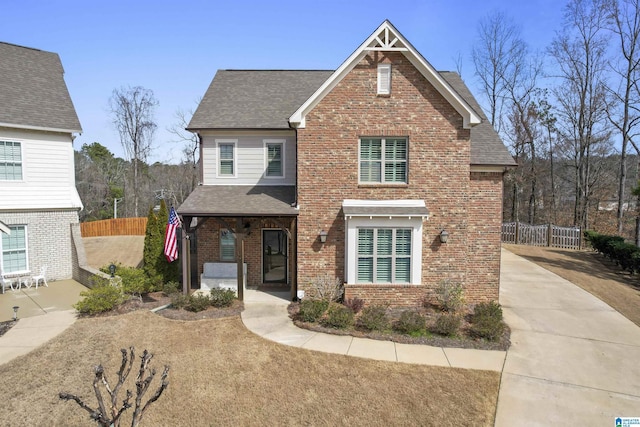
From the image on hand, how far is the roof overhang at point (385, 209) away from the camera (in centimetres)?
1132

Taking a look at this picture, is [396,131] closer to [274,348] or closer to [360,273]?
[360,273]

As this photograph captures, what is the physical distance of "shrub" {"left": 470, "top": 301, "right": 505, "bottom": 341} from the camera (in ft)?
31.0

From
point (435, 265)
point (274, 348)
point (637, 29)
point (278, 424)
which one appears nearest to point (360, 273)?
point (435, 265)

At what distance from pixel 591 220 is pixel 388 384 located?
105 feet

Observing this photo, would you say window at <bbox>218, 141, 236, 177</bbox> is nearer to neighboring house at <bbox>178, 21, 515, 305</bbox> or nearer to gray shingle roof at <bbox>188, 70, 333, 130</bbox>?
gray shingle roof at <bbox>188, 70, 333, 130</bbox>

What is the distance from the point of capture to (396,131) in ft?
38.7

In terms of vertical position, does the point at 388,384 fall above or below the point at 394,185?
below

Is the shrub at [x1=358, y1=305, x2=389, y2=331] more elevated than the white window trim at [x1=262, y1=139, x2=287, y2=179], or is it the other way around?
the white window trim at [x1=262, y1=139, x2=287, y2=179]

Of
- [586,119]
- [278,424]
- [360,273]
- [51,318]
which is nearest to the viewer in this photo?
[278,424]

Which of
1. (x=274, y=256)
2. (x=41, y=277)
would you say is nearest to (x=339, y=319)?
(x=274, y=256)

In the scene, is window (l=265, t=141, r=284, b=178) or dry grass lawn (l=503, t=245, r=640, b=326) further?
window (l=265, t=141, r=284, b=178)

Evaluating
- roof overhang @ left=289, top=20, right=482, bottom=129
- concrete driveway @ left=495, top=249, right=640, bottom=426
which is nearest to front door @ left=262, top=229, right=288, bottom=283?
roof overhang @ left=289, top=20, right=482, bottom=129

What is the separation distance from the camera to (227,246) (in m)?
14.1

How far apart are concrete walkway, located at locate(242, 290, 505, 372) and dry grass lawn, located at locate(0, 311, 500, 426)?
35 cm
